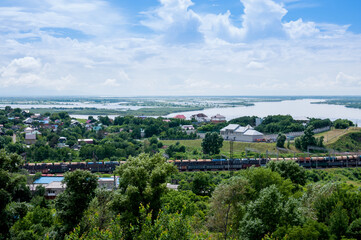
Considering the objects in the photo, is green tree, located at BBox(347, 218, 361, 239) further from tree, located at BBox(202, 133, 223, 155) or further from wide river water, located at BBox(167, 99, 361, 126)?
wide river water, located at BBox(167, 99, 361, 126)

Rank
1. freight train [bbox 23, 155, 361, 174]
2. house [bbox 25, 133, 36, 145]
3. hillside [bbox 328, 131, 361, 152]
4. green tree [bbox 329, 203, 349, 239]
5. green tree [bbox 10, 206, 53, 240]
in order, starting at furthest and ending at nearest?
1. house [bbox 25, 133, 36, 145]
2. hillside [bbox 328, 131, 361, 152]
3. freight train [bbox 23, 155, 361, 174]
4. green tree [bbox 10, 206, 53, 240]
5. green tree [bbox 329, 203, 349, 239]

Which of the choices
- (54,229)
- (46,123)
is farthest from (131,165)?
(46,123)

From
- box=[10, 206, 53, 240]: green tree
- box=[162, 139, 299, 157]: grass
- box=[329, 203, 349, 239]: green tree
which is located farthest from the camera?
box=[162, 139, 299, 157]: grass

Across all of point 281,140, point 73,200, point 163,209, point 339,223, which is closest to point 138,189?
point 163,209

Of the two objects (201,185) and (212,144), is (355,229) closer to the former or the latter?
(201,185)

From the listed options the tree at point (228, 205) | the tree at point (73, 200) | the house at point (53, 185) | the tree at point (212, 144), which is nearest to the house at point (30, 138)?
the house at point (53, 185)

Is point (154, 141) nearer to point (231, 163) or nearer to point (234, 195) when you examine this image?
point (231, 163)

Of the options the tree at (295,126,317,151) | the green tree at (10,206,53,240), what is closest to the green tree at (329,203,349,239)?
the green tree at (10,206,53,240)
